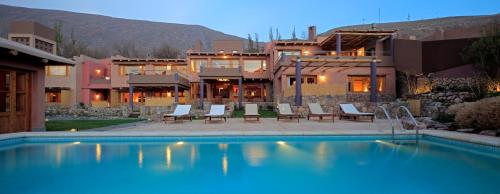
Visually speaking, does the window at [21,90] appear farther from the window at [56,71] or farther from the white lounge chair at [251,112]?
the window at [56,71]

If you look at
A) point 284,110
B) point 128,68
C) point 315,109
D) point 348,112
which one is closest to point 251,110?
point 284,110

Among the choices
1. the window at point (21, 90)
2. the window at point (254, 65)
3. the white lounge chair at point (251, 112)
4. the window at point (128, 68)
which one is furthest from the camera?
the window at point (128, 68)

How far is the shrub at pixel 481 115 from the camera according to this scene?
26.1 feet

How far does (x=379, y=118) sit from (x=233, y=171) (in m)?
12.2

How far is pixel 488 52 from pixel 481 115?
11355mm

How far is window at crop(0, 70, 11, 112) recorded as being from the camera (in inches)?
352

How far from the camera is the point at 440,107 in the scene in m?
13.7

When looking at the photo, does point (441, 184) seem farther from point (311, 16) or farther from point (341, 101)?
point (311, 16)

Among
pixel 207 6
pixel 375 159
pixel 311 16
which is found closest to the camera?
pixel 375 159

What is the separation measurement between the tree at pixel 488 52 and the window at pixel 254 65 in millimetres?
15989

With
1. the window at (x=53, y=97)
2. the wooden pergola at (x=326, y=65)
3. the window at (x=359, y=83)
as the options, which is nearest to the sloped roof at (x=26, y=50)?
the wooden pergola at (x=326, y=65)

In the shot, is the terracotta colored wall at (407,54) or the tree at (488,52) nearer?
the tree at (488,52)


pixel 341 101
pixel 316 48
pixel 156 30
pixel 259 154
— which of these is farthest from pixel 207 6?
pixel 259 154

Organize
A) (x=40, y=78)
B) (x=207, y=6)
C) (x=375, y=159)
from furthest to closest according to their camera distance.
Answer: (x=207, y=6)
(x=40, y=78)
(x=375, y=159)
